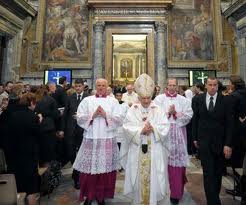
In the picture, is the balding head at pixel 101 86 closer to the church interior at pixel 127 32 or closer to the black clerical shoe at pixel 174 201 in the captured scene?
the black clerical shoe at pixel 174 201

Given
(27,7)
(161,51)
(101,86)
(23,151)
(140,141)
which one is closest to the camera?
(23,151)

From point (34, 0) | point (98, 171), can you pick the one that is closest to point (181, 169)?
point (98, 171)

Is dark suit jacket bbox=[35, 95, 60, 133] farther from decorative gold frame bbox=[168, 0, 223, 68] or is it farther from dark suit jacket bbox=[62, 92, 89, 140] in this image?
decorative gold frame bbox=[168, 0, 223, 68]

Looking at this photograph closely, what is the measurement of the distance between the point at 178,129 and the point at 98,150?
146 centimetres

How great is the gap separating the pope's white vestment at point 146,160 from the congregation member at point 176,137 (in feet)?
2.33

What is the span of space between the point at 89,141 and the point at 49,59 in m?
11.2

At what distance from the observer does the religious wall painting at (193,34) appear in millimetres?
14789

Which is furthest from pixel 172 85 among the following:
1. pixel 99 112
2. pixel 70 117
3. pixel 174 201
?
pixel 70 117

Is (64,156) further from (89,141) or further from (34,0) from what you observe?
(34,0)

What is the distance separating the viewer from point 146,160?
12.5ft

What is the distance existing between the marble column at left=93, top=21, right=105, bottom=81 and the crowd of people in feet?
32.1

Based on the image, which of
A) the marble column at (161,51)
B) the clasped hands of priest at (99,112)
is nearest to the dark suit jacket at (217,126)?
the clasped hands of priest at (99,112)

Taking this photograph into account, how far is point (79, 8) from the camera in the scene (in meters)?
15.1

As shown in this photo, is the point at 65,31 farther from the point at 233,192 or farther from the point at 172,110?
the point at 233,192
